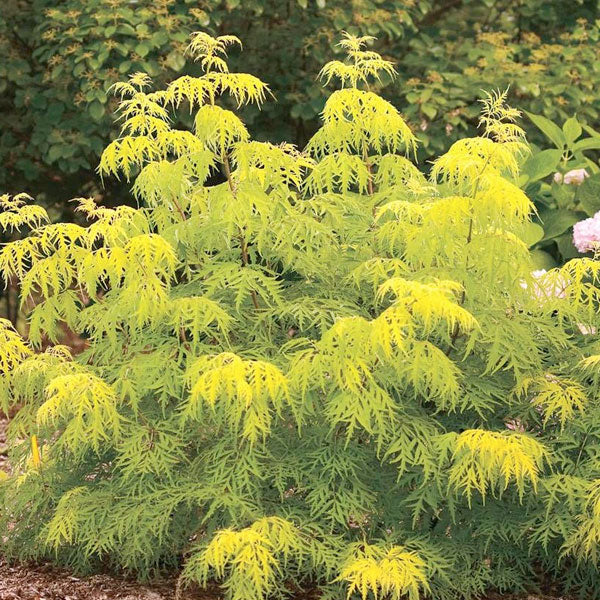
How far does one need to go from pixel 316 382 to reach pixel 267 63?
12.7ft

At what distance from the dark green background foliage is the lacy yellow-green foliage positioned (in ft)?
8.34

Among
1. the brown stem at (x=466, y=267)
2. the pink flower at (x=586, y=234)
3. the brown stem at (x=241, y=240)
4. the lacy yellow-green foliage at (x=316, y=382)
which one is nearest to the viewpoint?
the lacy yellow-green foliage at (x=316, y=382)

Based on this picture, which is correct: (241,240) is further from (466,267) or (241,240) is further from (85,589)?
(85,589)

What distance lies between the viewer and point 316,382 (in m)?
3.29

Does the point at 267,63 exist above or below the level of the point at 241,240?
below

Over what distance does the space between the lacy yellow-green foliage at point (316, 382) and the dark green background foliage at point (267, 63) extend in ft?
8.34

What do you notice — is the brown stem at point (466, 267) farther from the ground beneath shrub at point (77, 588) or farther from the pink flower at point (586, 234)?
the pink flower at point (586, 234)

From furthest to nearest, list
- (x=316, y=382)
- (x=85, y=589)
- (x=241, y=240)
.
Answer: (x=85, y=589) → (x=241, y=240) → (x=316, y=382)

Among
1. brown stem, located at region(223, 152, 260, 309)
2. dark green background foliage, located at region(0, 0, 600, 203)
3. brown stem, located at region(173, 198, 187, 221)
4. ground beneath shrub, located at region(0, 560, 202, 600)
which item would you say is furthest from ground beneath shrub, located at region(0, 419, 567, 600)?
dark green background foliage, located at region(0, 0, 600, 203)

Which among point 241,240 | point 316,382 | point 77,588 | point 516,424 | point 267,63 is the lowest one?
point 77,588

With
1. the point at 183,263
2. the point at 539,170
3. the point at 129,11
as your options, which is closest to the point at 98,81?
the point at 129,11

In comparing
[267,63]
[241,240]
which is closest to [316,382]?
[241,240]

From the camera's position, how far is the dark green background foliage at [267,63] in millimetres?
6207

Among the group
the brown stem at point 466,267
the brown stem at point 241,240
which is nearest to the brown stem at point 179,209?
the brown stem at point 241,240
